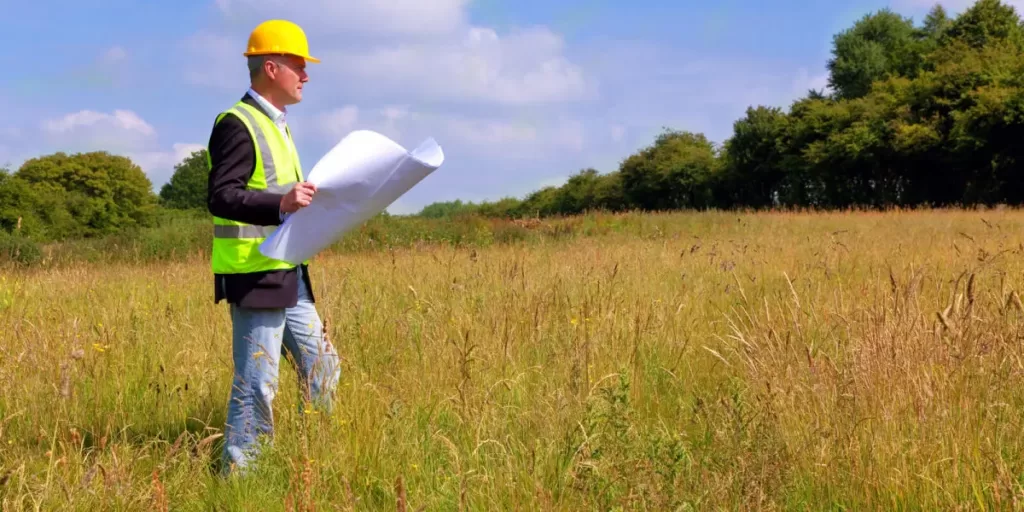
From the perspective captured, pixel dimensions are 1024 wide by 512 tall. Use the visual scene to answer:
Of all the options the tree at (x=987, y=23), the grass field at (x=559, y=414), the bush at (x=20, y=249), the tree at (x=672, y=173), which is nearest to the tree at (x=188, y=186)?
the tree at (x=672, y=173)

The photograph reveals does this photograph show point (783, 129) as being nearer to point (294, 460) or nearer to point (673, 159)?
Answer: point (673, 159)

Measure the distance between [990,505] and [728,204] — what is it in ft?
153

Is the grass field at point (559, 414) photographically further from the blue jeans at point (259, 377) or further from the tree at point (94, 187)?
the tree at point (94, 187)

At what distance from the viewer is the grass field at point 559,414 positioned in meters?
2.20

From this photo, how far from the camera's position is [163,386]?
3.66m

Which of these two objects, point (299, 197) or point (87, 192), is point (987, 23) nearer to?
point (299, 197)

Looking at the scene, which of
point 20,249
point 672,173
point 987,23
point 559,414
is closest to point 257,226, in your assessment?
point 559,414

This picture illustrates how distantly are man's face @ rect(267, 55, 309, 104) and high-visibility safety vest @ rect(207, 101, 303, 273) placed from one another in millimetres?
131

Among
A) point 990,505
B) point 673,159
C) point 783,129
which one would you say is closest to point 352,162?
point 990,505

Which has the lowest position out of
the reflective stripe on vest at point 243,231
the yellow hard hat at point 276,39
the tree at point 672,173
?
the reflective stripe on vest at point 243,231

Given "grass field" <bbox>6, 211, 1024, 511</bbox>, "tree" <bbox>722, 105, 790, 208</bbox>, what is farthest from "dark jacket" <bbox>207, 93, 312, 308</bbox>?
"tree" <bbox>722, 105, 790, 208</bbox>

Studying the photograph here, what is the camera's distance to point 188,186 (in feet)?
213

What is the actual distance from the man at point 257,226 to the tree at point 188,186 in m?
62.6

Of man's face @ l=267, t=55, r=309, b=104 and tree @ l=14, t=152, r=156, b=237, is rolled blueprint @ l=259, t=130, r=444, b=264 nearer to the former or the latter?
man's face @ l=267, t=55, r=309, b=104
